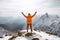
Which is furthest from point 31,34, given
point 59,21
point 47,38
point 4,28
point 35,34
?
point 59,21

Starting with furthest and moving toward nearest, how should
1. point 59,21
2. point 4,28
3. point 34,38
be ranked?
point 59,21, point 4,28, point 34,38

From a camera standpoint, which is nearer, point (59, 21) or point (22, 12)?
point (22, 12)

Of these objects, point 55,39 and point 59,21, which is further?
point 59,21

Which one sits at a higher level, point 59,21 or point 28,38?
point 28,38

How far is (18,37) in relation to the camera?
30.6 meters

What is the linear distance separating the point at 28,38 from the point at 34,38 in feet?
3.37

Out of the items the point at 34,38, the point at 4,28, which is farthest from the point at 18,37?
the point at 4,28

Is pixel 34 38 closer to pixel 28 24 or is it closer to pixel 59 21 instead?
pixel 28 24

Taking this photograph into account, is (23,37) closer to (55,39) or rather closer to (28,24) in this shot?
(28,24)

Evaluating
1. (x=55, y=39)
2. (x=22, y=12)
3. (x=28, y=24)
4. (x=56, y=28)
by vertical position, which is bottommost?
(x=56, y=28)

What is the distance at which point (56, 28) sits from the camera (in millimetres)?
197625

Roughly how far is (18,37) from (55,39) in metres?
5.72

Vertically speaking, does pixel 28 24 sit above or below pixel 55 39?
above

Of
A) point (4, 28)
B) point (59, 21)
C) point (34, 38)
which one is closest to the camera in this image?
point (34, 38)
